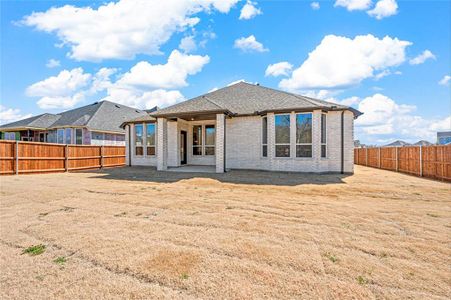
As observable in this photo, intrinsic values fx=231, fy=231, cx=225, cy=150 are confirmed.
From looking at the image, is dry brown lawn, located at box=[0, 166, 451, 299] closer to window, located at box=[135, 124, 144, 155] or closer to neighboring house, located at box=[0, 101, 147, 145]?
window, located at box=[135, 124, 144, 155]

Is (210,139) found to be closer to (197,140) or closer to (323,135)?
(197,140)

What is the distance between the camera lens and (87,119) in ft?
81.6

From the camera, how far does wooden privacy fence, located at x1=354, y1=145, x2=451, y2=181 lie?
11750 millimetres

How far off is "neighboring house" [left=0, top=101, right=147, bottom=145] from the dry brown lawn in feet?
64.1

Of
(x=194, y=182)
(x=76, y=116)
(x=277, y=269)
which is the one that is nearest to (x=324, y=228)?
(x=277, y=269)

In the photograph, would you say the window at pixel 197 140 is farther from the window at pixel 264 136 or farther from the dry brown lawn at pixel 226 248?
the dry brown lawn at pixel 226 248

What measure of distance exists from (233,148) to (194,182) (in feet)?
17.9

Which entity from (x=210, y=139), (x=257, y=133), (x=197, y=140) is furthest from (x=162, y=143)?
(x=257, y=133)

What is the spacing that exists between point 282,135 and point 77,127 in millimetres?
21609

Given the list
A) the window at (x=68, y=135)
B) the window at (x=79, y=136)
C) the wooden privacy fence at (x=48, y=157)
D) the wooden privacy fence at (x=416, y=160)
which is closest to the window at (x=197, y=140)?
the wooden privacy fence at (x=48, y=157)

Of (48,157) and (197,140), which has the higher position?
(197,140)

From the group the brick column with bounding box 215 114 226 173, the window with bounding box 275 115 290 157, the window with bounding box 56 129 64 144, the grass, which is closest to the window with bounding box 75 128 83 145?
the window with bounding box 56 129 64 144

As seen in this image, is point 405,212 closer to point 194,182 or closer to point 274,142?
point 194,182

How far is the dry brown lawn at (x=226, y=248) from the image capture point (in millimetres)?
2598
